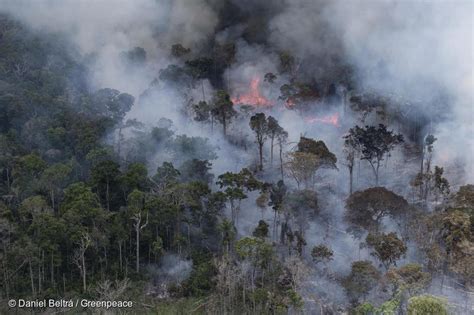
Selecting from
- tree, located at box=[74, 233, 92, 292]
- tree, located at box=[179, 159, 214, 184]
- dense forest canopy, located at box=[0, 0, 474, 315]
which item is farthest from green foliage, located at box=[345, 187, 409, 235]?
tree, located at box=[74, 233, 92, 292]

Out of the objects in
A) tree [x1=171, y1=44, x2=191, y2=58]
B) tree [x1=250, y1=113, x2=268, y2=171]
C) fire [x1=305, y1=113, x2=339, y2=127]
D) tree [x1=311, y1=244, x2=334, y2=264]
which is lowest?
tree [x1=311, y1=244, x2=334, y2=264]

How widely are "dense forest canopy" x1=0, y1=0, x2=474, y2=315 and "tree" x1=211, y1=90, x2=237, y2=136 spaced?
0.75 ft

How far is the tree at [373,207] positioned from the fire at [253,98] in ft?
85.1

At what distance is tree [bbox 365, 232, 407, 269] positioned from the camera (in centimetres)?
4641

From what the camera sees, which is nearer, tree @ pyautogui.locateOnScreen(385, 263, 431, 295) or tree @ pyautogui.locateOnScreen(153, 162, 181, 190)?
tree @ pyautogui.locateOnScreen(385, 263, 431, 295)

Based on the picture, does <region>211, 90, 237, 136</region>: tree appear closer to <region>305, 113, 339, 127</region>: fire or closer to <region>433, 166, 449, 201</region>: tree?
<region>305, 113, 339, 127</region>: fire

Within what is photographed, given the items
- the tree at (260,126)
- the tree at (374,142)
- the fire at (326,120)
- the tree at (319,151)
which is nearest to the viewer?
the tree at (319,151)

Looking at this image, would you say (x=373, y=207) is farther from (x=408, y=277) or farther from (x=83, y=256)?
(x=83, y=256)

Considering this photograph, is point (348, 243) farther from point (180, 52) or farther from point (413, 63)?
point (180, 52)

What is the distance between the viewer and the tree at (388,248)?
1827 inches

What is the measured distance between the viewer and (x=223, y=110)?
66375 mm

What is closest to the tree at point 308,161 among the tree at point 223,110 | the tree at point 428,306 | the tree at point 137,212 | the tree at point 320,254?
the tree at point 320,254

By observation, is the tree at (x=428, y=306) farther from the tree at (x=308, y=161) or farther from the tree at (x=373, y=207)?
the tree at (x=308, y=161)

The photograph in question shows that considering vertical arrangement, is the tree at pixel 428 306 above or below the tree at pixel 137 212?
below
